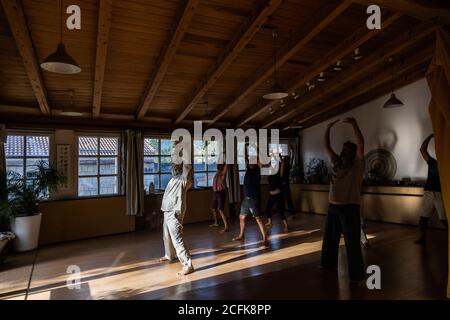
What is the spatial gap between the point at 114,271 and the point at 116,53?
3.06 meters

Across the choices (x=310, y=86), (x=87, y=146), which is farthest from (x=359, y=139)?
(x=87, y=146)

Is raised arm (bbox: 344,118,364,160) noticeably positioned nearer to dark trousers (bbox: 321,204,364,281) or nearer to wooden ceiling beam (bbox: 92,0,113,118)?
dark trousers (bbox: 321,204,364,281)

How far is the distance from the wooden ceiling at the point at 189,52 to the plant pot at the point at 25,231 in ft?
5.95

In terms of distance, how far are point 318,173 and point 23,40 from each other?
7.34 metres

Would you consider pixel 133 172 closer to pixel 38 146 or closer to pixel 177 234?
pixel 38 146

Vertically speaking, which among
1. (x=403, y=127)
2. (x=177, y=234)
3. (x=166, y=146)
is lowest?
(x=177, y=234)

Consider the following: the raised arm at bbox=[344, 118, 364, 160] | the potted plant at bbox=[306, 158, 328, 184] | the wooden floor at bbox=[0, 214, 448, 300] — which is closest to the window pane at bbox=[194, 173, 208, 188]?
the wooden floor at bbox=[0, 214, 448, 300]

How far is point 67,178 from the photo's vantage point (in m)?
5.87

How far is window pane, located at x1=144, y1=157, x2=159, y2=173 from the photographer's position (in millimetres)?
6961

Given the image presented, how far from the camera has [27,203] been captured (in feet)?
16.5

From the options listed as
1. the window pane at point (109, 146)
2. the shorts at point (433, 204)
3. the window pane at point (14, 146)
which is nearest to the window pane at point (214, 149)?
the window pane at point (109, 146)

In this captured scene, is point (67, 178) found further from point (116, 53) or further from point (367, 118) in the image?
point (367, 118)

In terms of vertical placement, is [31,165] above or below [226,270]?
above
